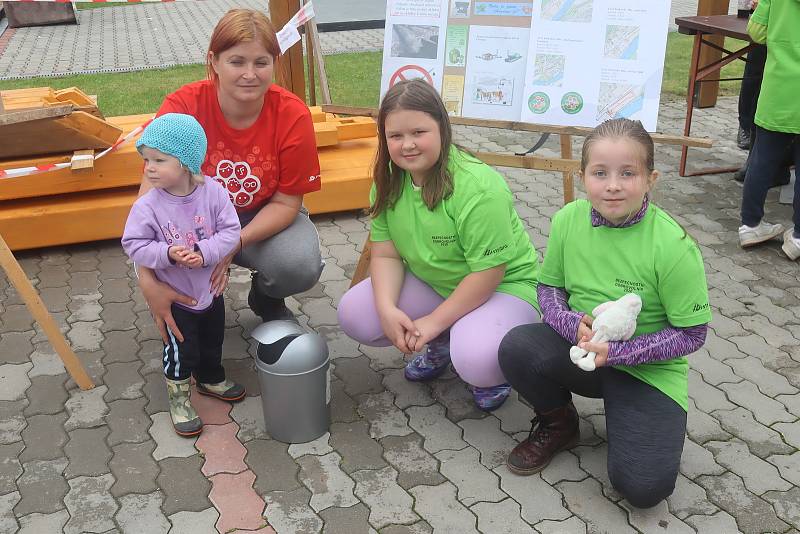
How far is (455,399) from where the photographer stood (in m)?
3.09

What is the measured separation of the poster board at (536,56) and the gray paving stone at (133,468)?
1.82 m

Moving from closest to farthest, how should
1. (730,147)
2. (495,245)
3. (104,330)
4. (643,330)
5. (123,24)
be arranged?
(643,330)
(495,245)
(104,330)
(730,147)
(123,24)

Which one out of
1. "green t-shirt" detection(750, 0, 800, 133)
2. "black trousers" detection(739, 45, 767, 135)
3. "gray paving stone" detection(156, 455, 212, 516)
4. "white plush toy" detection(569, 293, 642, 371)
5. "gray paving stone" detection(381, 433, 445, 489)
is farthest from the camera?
"black trousers" detection(739, 45, 767, 135)

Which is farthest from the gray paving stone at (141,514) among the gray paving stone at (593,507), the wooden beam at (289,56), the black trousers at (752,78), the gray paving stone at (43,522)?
the black trousers at (752,78)

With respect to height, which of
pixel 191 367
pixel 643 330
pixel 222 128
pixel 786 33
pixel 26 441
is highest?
pixel 786 33

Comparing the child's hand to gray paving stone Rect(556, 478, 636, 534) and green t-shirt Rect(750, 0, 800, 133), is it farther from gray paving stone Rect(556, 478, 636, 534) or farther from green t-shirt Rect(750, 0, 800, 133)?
green t-shirt Rect(750, 0, 800, 133)

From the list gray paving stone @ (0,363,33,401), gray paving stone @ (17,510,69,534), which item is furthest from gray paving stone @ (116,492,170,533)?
gray paving stone @ (0,363,33,401)

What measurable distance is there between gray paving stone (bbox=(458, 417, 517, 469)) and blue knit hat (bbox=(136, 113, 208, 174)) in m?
1.32

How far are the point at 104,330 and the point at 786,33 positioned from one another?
3.56m

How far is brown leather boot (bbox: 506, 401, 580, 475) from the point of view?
2.65 m

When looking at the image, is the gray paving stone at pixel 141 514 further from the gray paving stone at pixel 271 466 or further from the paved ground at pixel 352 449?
the gray paving stone at pixel 271 466

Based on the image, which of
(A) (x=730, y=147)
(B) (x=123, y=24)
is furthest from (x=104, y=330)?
(B) (x=123, y=24)

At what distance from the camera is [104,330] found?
3619 millimetres

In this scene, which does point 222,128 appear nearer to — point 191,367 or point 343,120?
point 191,367
